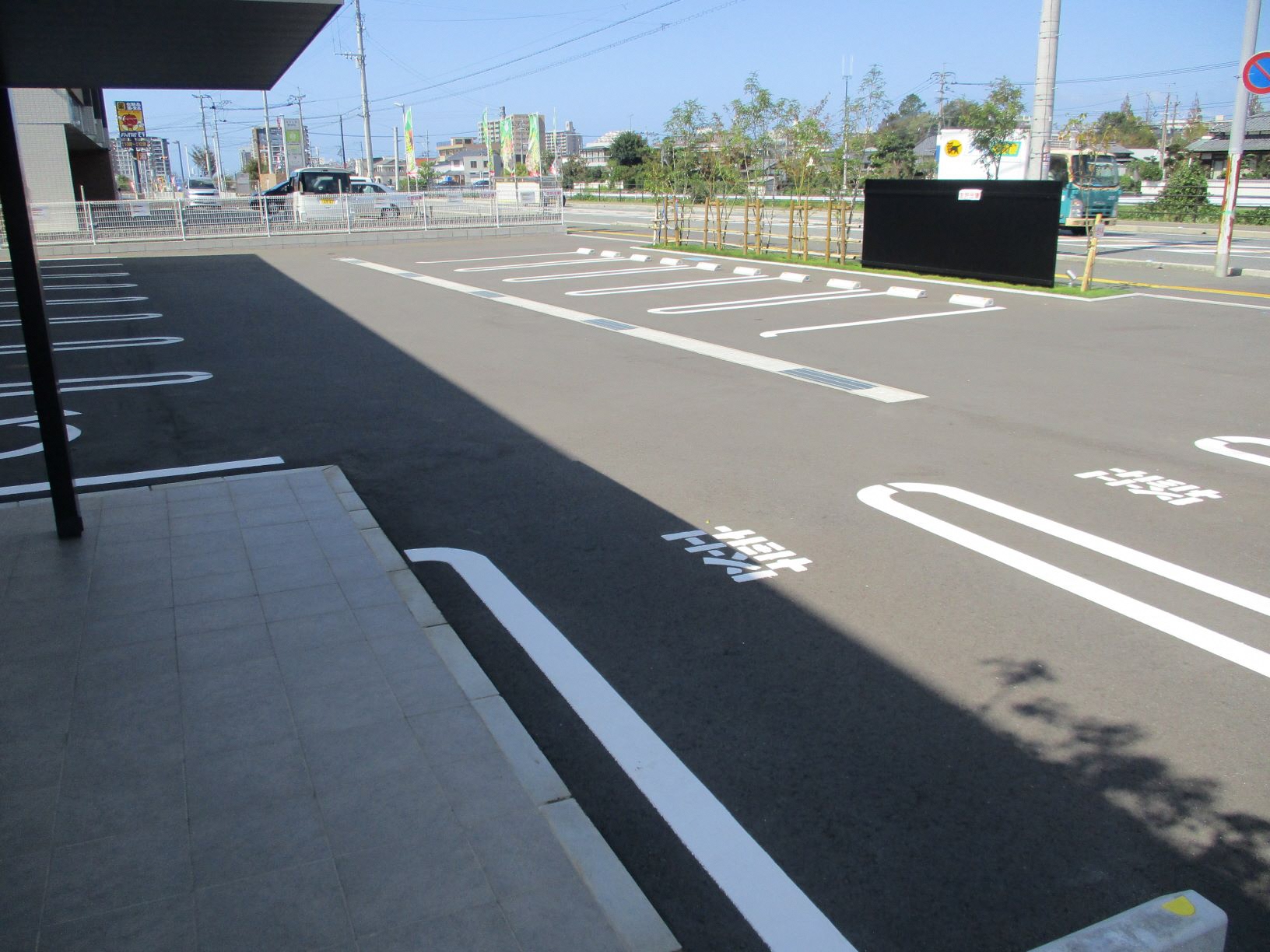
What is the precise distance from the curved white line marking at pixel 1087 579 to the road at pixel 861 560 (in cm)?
Answer: 2

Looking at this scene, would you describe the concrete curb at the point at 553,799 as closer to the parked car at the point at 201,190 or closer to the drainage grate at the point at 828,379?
the drainage grate at the point at 828,379

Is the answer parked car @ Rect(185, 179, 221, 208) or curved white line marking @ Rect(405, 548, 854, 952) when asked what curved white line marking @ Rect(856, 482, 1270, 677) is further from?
parked car @ Rect(185, 179, 221, 208)

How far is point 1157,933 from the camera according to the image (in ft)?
7.20

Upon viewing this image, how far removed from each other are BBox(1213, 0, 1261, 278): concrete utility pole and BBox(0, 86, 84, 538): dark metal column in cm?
1795

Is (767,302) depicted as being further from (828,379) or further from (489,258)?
(489,258)

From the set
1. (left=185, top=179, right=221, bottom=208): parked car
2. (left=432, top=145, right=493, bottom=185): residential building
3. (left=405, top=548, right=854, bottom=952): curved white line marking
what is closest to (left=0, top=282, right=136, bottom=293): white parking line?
(left=405, top=548, right=854, bottom=952): curved white line marking

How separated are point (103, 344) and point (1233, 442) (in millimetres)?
12968

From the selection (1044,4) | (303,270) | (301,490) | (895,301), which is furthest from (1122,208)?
(301,490)

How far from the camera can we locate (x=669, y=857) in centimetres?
306

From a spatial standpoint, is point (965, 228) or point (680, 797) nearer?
point (680, 797)

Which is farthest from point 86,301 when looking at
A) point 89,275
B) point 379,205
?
point 379,205

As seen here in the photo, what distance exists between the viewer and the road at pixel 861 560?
311 centimetres

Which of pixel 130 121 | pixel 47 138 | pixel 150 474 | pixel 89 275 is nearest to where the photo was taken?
pixel 150 474

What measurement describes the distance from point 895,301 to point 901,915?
45.4 feet
